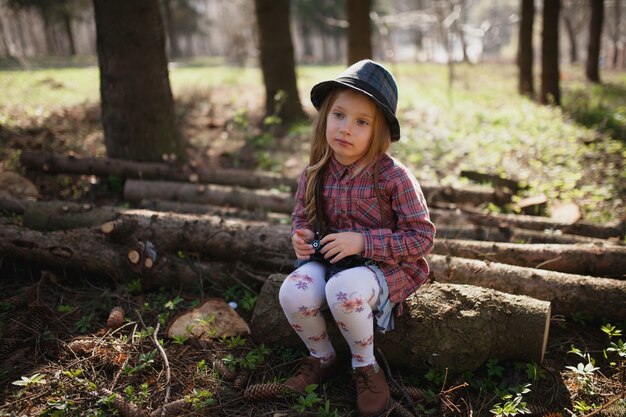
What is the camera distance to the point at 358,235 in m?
2.42

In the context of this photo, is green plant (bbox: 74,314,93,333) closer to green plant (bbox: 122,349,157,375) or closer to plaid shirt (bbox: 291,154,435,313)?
green plant (bbox: 122,349,157,375)

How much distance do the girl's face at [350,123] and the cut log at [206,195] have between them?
8.08 ft

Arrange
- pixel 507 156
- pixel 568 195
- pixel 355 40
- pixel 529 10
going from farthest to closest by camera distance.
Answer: pixel 529 10 → pixel 355 40 → pixel 507 156 → pixel 568 195

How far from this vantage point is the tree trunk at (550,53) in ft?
33.3

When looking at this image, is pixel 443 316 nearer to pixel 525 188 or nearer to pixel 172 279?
pixel 172 279

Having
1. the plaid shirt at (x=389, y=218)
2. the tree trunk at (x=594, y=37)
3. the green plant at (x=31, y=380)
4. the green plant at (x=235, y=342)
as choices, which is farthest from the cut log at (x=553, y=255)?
the tree trunk at (x=594, y=37)

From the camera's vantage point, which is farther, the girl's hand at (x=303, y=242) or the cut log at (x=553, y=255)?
the cut log at (x=553, y=255)

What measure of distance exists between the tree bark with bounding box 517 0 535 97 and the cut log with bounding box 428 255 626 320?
1128cm

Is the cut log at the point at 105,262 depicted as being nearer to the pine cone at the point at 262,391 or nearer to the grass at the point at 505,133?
the pine cone at the point at 262,391

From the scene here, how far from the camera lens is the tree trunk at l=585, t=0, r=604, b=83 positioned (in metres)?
14.3

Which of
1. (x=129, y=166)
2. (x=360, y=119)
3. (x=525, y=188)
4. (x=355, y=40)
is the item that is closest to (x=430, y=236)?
(x=360, y=119)

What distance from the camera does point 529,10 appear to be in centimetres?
1212

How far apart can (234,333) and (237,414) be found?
2.22ft

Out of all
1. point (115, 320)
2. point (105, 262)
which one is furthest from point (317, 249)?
point (105, 262)
